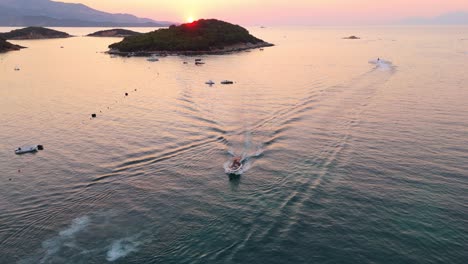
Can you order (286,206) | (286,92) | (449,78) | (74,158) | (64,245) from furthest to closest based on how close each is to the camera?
1. (449,78)
2. (286,92)
3. (74,158)
4. (286,206)
5. (64,245)

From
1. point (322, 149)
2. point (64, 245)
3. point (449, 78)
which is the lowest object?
point (64, 245)

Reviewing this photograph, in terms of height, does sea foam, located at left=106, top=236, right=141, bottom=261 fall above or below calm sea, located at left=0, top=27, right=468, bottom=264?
below

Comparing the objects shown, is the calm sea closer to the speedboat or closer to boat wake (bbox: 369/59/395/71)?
the speedboat

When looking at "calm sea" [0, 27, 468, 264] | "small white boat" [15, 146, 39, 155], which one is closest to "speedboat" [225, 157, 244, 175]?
"calm sea" [0, 27, 468, 264]

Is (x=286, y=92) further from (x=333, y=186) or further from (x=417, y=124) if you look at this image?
(x=333, y=186)

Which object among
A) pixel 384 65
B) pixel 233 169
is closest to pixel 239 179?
pixel 233 169

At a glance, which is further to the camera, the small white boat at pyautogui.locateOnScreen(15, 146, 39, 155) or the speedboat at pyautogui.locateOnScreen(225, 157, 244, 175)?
the small white boat at pyautogui.locateOnScreen(15, 146, 39, 155)

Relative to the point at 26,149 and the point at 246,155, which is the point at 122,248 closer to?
the point at 246,155

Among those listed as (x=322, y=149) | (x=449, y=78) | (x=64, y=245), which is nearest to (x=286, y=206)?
(x=322, y=149)

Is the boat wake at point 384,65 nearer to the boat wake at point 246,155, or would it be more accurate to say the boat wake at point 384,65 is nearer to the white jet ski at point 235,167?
the boat wake at point 246,155
